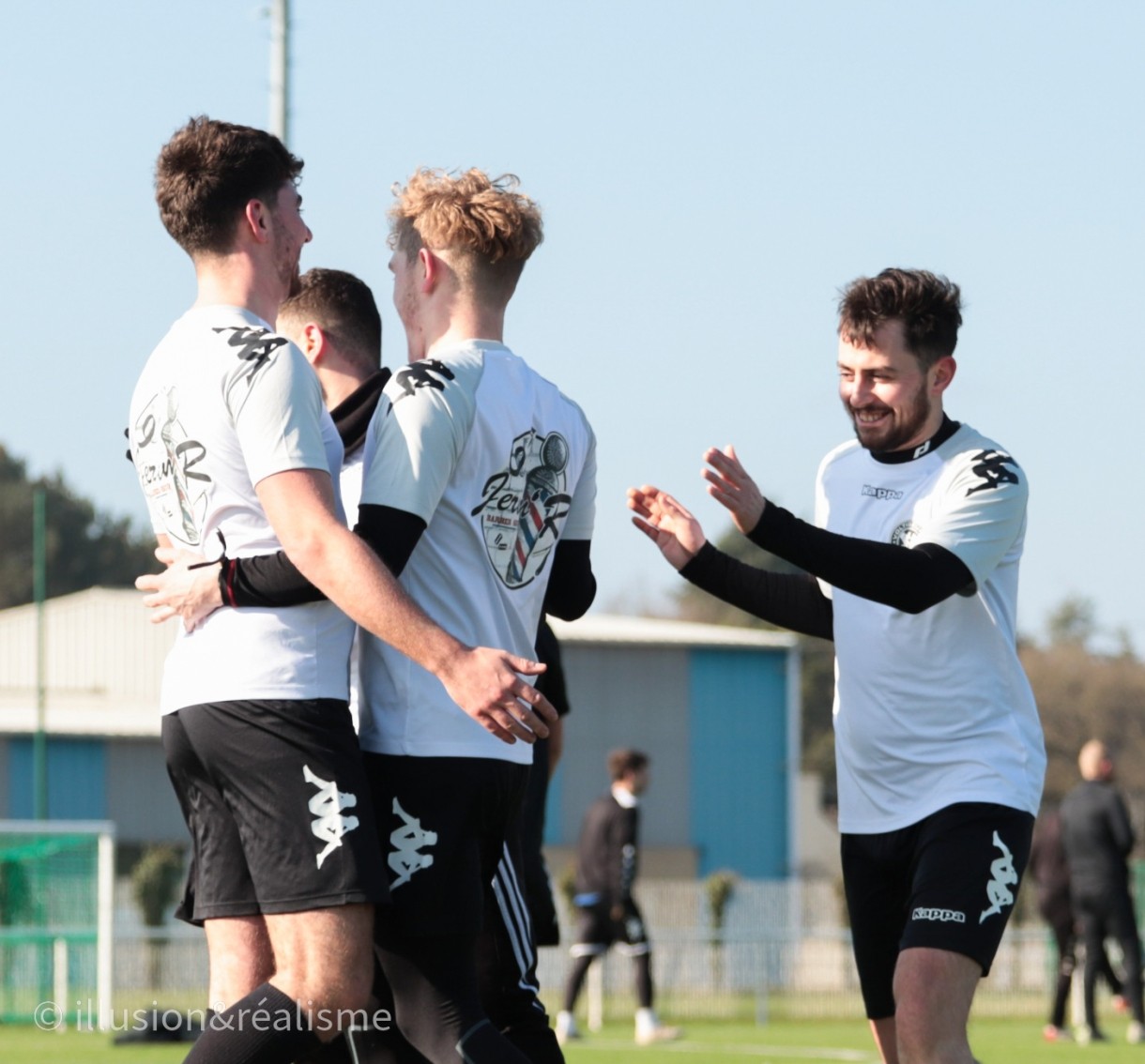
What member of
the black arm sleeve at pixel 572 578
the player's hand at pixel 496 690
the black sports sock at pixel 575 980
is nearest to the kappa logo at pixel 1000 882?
the black arm sleeve at pixel 572 578

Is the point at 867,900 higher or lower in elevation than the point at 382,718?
lower

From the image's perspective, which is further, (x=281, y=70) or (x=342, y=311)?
(x=281, y=70)

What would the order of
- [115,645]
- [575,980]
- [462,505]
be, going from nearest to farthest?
[462,505] < [575,980] < [115,645]

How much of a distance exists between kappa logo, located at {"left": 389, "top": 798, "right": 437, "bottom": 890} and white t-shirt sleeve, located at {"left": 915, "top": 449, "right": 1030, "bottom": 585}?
168 cm

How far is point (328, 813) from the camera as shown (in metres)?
4.19

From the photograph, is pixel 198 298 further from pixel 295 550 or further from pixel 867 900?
pixel 867 900

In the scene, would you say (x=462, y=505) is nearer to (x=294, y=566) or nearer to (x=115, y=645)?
(x=294, y=566)

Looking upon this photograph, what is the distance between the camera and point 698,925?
26.8 m

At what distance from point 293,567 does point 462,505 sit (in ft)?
1.39

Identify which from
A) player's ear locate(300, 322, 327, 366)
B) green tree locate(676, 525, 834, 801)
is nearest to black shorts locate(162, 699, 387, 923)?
player's ear locate(300, 322, 327, 366)

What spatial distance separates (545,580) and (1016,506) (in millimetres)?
1432

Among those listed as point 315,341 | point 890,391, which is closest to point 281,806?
point 315,341

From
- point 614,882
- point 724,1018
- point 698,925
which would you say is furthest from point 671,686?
point 614,882

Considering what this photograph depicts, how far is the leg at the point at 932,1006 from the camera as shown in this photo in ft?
16.2
